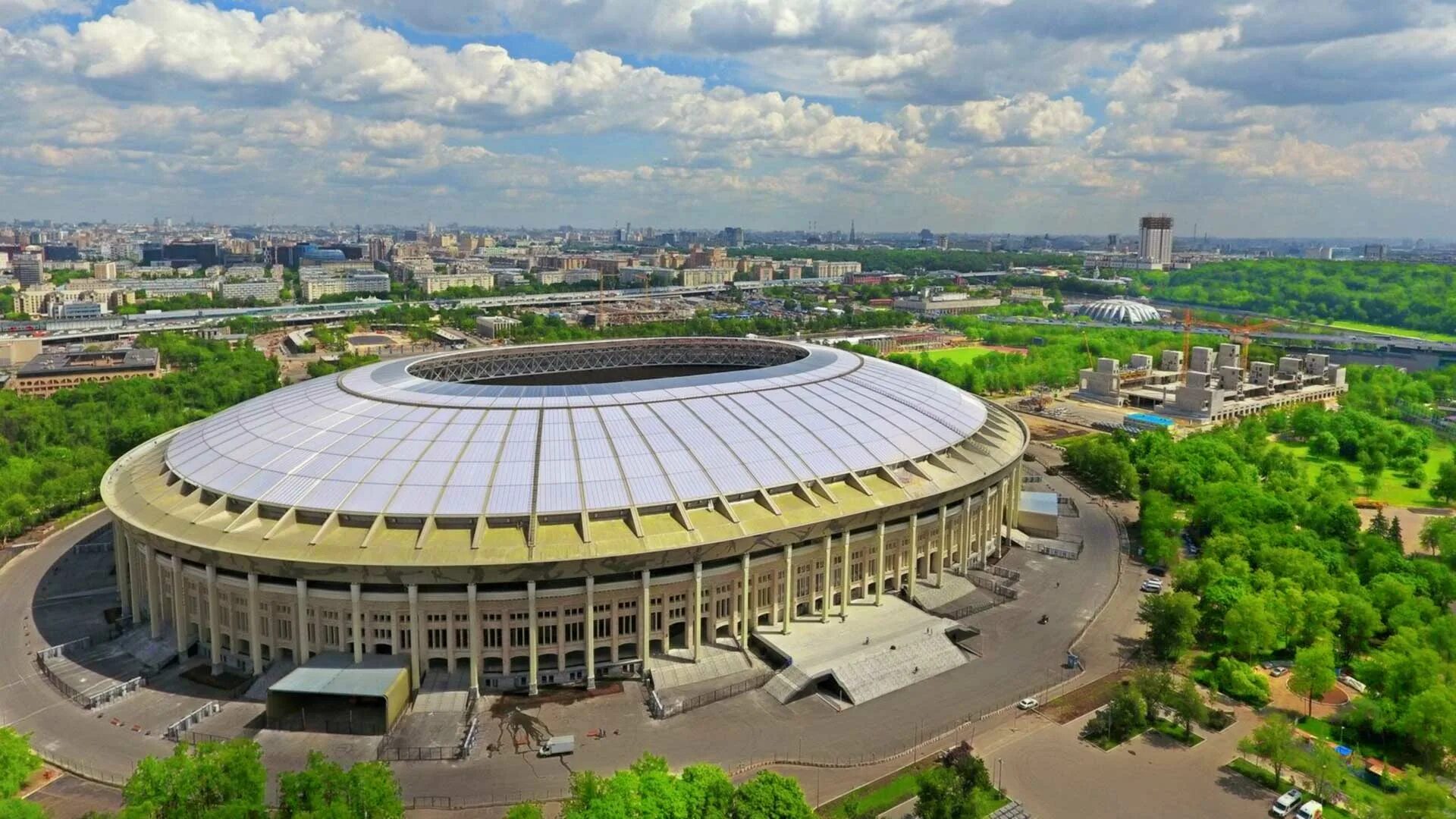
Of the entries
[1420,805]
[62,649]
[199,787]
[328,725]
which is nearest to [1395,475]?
[1420,805]

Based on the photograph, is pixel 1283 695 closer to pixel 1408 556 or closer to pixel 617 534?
pixel 1408 556

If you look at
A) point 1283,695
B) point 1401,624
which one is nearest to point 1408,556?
point 1401,624

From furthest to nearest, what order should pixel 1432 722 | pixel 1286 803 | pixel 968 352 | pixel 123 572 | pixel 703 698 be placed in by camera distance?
pixel 968 352
pixel 123 572
pixel 703 698
pixel 1432 722
pixel 1286 803

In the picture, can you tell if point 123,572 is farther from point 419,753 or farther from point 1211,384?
point 1211,384

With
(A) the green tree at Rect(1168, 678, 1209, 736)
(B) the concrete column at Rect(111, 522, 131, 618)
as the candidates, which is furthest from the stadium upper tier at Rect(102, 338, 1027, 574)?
(A) the green tree at Rect(1168, 678, 1209, 736)

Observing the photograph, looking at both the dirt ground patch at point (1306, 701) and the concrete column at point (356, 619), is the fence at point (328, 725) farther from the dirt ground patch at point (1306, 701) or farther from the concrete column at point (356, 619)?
the dirt ground patch at point (1306, 701)

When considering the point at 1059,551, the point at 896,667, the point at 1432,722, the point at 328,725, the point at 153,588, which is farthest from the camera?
the point at 1059,551

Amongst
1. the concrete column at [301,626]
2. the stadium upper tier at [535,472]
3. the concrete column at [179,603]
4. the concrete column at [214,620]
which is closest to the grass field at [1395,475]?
the stadium upper tier at [535,472]
